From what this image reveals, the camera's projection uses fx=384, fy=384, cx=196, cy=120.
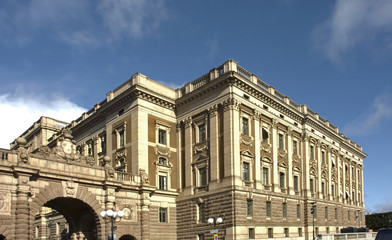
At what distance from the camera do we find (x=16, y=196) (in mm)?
28062

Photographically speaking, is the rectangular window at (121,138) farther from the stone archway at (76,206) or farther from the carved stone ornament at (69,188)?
the carved stone ornament at (69,188)

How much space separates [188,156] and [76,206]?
1225 centimetres

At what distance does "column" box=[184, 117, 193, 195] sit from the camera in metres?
40.1

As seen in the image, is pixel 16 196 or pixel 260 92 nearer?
pixel 16 196

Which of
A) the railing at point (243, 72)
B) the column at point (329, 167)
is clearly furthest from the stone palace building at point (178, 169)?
the column at point (329, 167)

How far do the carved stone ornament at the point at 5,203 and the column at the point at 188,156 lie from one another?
17.7 m

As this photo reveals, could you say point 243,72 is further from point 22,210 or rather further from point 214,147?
point 22,210

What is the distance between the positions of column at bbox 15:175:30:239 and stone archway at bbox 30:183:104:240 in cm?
69

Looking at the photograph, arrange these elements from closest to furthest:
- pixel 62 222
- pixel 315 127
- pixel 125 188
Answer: pixel 125 188
pixel 62 222
pixel 315 127

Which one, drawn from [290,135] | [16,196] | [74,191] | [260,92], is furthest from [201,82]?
[16,196]

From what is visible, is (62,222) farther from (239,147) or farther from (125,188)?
(239,147)

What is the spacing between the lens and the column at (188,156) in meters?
40.1

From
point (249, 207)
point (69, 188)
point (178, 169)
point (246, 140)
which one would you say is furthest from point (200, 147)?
point (69, 188)

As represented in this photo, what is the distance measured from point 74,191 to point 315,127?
34915 millimetres
